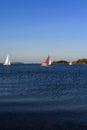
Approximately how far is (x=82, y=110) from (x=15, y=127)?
8.15m

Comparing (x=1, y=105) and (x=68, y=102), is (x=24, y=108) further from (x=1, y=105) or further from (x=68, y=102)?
(x=68, y=102)

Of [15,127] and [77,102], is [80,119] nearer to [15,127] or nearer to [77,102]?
[15,127]

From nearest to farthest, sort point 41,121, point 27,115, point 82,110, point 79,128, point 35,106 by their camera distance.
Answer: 1. point 79,128
2. point 41,121
3. point 27,115
4. point 82,110
5. point 35,106

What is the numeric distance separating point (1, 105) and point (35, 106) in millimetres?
2790

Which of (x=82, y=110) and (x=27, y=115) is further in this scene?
(x=82, y=110)

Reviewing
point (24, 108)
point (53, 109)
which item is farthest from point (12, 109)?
point (53, 109)

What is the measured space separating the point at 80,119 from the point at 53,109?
17.0ft

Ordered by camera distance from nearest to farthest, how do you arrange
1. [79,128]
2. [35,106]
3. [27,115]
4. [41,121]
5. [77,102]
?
[79,128] < [41,121] < [27,115] < [35,106] < [77,102]

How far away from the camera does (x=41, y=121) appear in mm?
24297

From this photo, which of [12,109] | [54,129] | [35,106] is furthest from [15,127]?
[35,106]

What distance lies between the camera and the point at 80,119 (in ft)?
81.0

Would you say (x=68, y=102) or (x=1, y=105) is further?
(x=68, y=102)

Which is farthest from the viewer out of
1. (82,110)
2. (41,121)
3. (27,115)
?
(82,110)

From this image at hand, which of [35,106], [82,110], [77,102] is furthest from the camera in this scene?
[77,102]
